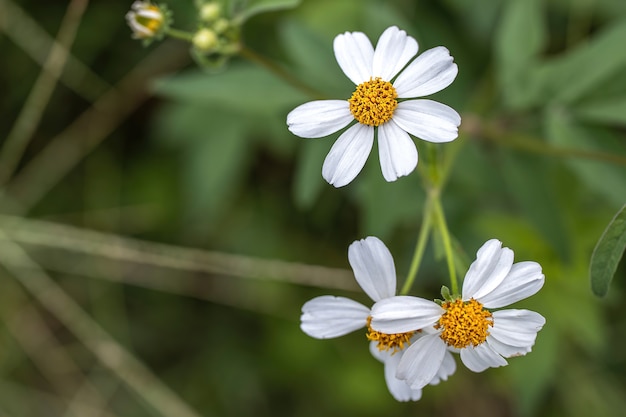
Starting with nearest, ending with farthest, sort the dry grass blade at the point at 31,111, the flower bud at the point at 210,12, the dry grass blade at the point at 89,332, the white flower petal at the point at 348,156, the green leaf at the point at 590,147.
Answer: the white flower petal at the point at 348,156, the flower bud at the point at 210,12, the green leaf at the point at 590,147, the dry grass blade at the point at 31,111, the dry grass blade at the point at 89,332

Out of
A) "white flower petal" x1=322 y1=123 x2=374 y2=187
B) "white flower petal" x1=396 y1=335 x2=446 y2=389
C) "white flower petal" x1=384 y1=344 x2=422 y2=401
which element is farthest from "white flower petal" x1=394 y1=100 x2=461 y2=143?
"white flower petal" x1=384 y1=344 x2=422 y2=401

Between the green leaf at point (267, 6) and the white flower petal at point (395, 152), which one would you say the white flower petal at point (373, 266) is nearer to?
the white flower petal at point (395, 152)

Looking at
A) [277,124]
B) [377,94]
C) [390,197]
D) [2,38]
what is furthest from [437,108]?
[2,38]

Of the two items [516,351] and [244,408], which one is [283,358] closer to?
[244,408]

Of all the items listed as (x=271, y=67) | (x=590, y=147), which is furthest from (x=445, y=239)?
(x=590, y=147)

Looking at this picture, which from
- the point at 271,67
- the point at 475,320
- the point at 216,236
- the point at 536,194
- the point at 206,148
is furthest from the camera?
the point at 216,236

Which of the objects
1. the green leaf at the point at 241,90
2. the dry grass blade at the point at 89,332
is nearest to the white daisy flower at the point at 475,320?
the green leaf at the point at 241,90

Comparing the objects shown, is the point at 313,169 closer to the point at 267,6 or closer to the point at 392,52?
the point at 267,6

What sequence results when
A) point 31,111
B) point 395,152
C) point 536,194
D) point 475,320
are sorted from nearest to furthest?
point 475,320 → point 395,152 → point 536,194 → point 31,111
